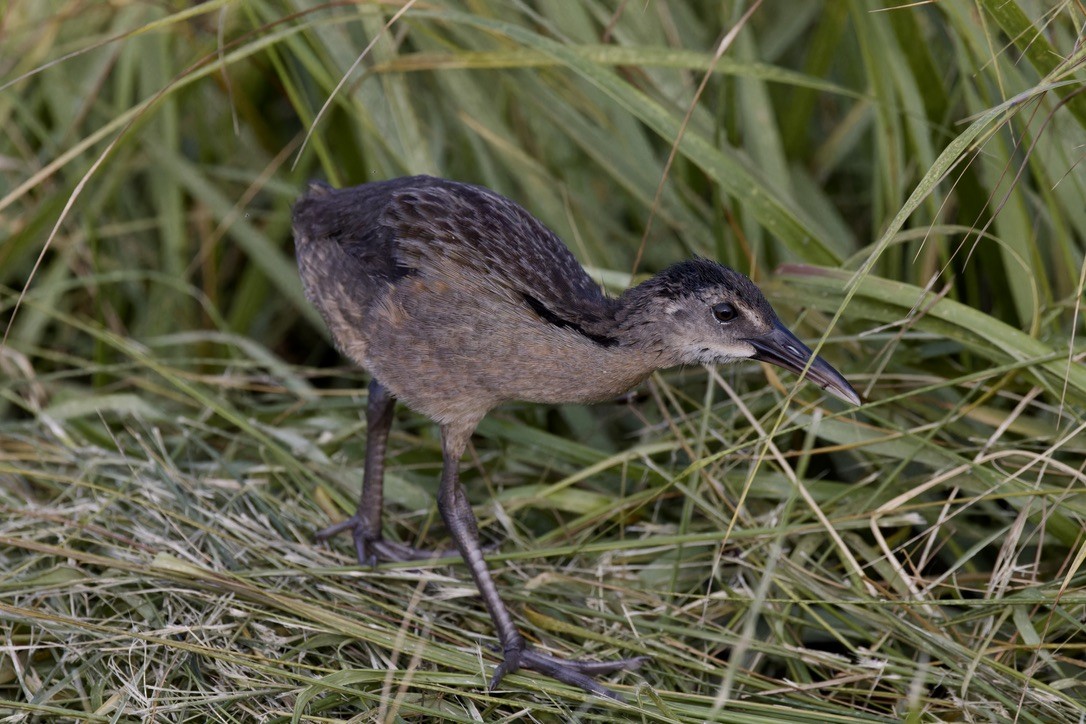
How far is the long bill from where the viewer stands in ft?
8.48

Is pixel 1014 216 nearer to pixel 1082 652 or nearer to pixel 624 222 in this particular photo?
pixel 1082 652

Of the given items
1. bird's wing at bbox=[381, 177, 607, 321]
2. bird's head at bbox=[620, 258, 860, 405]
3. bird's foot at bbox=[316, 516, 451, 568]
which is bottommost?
bird's foot at bbox=[316, 516, 451, 568]

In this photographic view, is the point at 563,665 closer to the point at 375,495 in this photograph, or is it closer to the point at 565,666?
the point at 565,666

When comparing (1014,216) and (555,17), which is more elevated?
(555,17)

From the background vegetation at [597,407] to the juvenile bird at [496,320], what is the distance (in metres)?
0.23

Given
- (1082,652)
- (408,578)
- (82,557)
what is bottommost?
(1082,652)

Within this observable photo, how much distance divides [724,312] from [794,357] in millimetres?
187

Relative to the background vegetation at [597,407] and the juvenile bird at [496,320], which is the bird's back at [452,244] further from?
the background vegetation at [597,407]

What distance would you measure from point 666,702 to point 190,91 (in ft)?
9.75

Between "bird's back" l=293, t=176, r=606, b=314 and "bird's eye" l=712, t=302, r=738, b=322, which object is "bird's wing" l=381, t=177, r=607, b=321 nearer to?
"bird's back" l=293, t=176, r=606, b=314

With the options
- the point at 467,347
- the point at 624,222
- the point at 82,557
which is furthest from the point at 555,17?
the point at 82,557

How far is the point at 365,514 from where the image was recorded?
3221 millimetres

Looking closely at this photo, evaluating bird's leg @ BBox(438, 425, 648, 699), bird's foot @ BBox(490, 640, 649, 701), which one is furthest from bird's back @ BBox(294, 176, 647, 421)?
bird's foot @ BBox(490, 640, 649, 701)

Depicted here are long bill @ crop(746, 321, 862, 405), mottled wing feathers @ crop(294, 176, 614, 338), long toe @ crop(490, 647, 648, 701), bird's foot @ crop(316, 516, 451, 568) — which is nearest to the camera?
long bill @ crop(746, 321, 862, 405)
